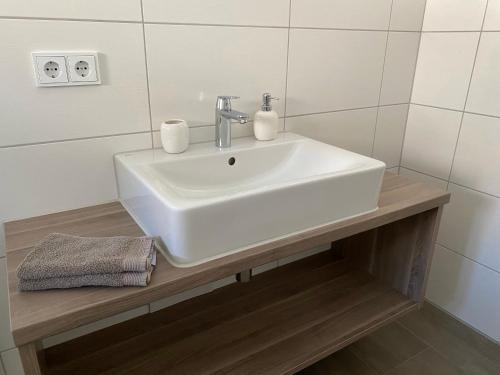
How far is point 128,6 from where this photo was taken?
0.98 m

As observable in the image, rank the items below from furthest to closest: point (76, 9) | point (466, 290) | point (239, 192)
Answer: point (466, 290)
point (76, 9)
point (239, 192)

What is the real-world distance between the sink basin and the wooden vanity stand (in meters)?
0.03

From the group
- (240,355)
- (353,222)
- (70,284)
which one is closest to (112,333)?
(240,355)

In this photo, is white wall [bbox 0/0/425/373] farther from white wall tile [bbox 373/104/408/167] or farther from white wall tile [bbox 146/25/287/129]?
white wall tile [bbox 373/104/408/167]

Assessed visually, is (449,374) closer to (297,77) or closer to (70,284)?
(297,77)

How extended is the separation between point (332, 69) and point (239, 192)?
825 mm

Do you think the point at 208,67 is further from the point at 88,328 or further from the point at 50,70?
the point at 88,328

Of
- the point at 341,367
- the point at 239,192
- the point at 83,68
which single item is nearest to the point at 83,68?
the point at 83,68

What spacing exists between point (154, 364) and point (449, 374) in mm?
1143

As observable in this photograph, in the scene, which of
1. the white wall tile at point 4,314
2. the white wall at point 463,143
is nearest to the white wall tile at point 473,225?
the white wall at point 463,143

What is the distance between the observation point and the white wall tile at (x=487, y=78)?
1419mm

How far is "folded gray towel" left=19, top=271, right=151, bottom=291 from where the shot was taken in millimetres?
694

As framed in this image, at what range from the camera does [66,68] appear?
0.94 metres

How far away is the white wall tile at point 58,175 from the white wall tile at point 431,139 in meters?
1.24
